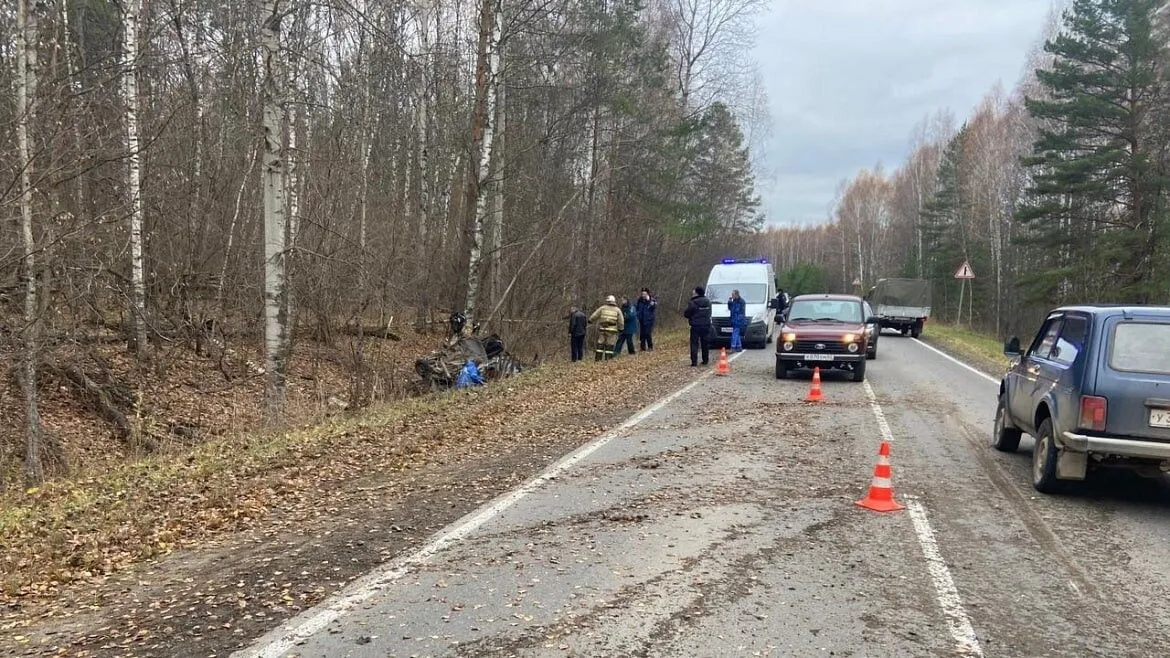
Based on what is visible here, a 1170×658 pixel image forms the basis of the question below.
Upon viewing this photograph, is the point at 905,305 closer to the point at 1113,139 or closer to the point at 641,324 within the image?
the point at 1113,139

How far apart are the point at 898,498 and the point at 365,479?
491 cm

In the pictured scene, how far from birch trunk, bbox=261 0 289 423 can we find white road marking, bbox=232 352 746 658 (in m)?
5.87

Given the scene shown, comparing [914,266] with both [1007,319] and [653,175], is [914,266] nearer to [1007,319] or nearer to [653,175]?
[1007,319]

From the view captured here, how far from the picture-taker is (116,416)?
1109cm

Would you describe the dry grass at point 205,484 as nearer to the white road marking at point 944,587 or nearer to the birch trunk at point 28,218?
the birch trunk at point 28,218

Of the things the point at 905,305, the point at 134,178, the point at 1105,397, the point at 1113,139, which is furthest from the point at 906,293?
the point at 134,178

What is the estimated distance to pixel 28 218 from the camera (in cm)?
844

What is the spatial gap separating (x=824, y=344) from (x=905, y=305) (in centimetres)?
1942

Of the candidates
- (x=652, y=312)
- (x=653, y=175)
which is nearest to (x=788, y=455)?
(x=652, y=312)

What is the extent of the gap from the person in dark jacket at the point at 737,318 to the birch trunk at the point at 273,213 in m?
12.5

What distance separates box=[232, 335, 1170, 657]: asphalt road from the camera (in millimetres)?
3799

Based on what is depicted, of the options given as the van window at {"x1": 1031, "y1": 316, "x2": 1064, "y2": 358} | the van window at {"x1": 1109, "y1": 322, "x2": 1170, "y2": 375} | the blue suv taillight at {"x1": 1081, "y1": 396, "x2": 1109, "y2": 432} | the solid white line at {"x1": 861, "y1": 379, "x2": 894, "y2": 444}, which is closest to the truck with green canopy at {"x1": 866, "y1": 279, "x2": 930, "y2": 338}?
the solid white line at {"x1": 861, "y1": 379, "x2": 894, "y2": 444}

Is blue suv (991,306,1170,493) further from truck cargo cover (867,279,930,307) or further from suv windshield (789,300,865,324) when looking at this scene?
truck cargo cover (867,279,930,307)

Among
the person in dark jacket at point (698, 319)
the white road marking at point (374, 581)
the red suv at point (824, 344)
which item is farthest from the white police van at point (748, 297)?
the white road marking at point (374, 581)
